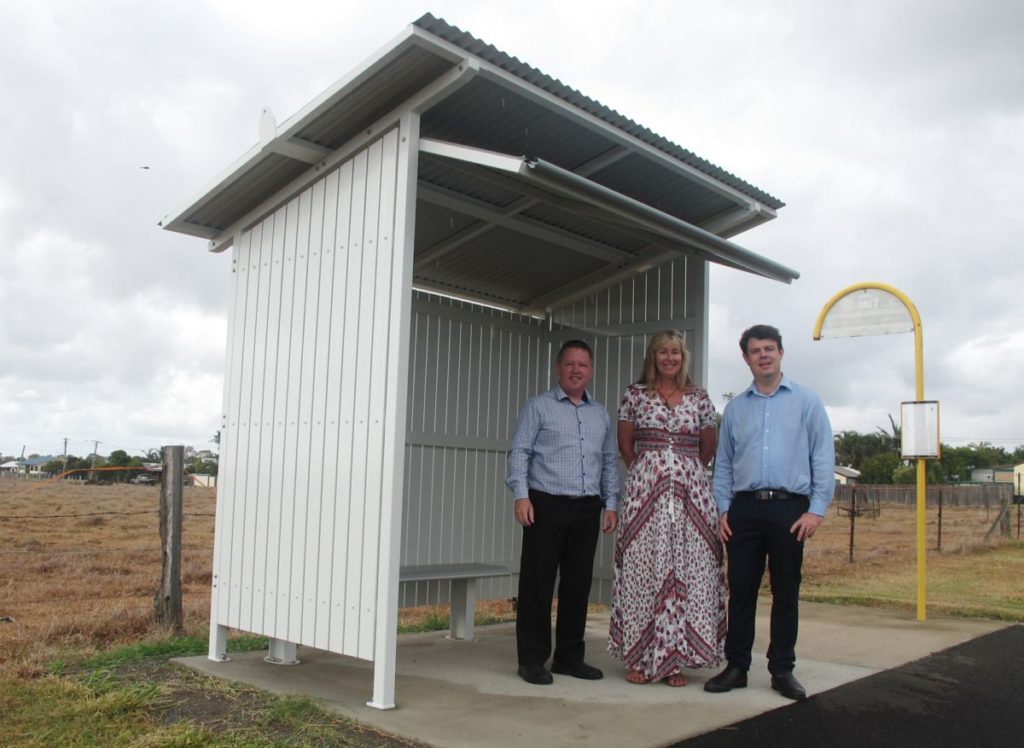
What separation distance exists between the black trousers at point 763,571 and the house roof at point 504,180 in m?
1.71

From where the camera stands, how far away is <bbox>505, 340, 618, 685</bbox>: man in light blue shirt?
17.3ft

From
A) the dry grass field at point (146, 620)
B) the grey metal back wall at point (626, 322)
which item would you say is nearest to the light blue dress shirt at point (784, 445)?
the grey metal back wall at point (626, 322)

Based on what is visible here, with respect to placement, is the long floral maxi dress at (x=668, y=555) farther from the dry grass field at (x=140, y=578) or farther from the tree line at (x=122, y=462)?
the tree line at (x=122, y=462)

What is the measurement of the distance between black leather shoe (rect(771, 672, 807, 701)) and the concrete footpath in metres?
0.05

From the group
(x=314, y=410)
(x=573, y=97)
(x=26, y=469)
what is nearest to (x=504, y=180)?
(x=573, y=97)

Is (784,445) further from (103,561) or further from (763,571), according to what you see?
(103,561)

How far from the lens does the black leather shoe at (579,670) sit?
5316 mm

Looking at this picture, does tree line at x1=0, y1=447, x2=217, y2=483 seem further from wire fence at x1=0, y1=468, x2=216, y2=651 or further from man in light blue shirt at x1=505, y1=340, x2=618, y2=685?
man in light blue shirt at x1=505, y1=340, x2=618, y2=685

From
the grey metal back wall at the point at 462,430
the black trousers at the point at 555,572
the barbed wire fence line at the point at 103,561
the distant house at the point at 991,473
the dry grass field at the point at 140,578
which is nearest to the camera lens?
the black trousers at the point at 555,572

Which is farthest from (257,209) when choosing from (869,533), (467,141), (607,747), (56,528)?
(869,533)

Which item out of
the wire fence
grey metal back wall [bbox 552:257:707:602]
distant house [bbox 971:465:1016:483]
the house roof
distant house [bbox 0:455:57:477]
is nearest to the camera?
the house roof

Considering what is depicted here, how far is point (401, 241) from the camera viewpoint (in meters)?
4.80

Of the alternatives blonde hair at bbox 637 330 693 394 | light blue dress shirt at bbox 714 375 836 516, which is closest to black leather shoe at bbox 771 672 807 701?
light blue dress shirt at bbox 714 375 836 516

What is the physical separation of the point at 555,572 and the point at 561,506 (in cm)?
38
